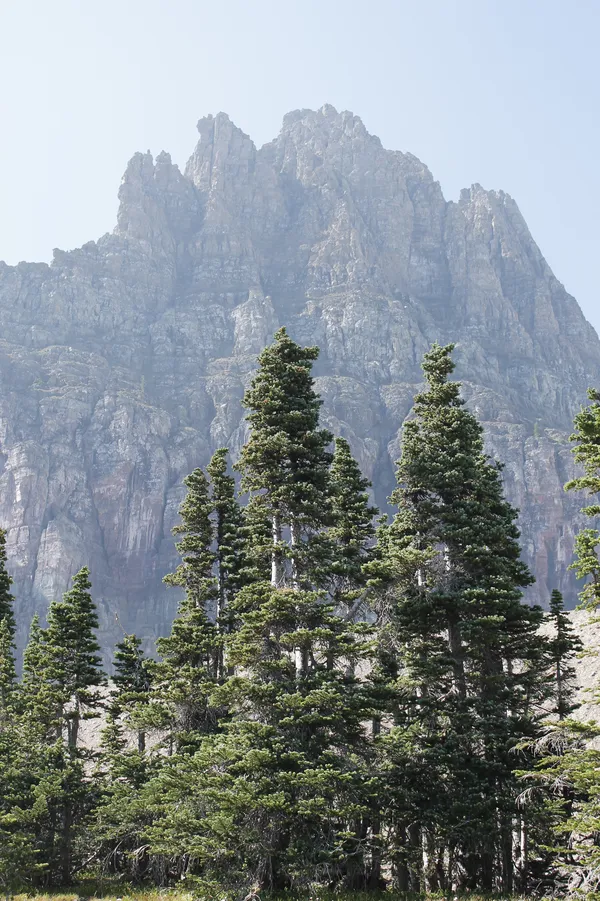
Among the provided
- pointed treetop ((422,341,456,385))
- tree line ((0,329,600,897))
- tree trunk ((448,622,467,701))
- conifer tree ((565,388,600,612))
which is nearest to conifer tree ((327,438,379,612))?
A: tree line ((0,329,600,897))

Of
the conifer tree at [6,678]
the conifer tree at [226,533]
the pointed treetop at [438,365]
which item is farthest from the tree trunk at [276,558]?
the conifer tree at [6,678]

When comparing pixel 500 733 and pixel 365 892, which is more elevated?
pixel 500 733

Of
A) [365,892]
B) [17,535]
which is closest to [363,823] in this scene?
[365,892]

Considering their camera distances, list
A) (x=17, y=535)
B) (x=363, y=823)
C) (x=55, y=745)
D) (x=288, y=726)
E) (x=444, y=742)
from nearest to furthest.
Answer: (x=288, y=726), (x=444, y=742), (x=363, y=823), (x=55, y=745), (x=17, y=535)

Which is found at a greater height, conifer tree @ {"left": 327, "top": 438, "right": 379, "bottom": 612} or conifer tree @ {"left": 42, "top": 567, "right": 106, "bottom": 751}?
conifer tree @ {"left": 327, "top": 438, "right": 379, "bottom": 612}

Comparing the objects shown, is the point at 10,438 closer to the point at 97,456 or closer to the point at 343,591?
the point at 97,456

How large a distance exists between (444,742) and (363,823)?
5.09 metres

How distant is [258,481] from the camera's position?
25250 millimetres

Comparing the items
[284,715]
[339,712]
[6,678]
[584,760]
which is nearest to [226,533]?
[6,678]

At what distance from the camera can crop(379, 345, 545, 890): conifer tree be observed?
23.0 m

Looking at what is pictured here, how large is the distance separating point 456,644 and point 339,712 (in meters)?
5.99

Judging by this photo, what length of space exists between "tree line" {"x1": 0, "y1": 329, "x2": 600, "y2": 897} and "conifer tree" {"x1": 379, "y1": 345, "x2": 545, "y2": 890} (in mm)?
91

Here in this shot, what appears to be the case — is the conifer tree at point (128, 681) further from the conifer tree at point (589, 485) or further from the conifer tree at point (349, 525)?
the conifer tree at point (589, 485)

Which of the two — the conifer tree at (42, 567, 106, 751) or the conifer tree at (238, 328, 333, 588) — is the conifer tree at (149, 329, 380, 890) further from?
the conifer tree at (42, 567, 106, 751)
